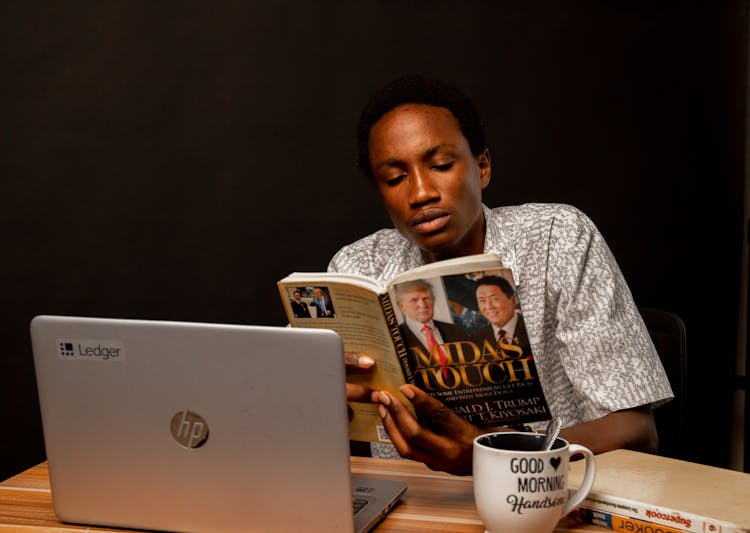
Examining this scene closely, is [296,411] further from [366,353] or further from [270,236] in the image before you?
[270,236]

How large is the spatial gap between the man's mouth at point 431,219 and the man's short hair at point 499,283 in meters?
0.49

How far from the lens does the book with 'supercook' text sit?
0.98m

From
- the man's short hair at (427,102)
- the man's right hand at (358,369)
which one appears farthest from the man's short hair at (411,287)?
the man's short hair at (427,102)

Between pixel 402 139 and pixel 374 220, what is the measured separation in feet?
2.81

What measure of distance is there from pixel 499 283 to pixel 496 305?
0.10 feet

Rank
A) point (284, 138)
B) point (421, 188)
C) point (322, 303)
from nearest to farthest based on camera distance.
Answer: point (322, 303)
point (421, 188)
point (284, 138)

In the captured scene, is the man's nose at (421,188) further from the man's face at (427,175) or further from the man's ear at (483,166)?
the man's ear at (483,166)

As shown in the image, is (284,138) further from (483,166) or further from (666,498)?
(666,498)

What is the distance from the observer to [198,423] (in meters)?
0.99

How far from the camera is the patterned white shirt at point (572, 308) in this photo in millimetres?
1486

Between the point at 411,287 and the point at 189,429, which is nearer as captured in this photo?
the point at 189,429

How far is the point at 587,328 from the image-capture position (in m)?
1.54

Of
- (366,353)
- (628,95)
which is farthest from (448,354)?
(628,95)

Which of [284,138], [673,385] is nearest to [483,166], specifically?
[673,385]
